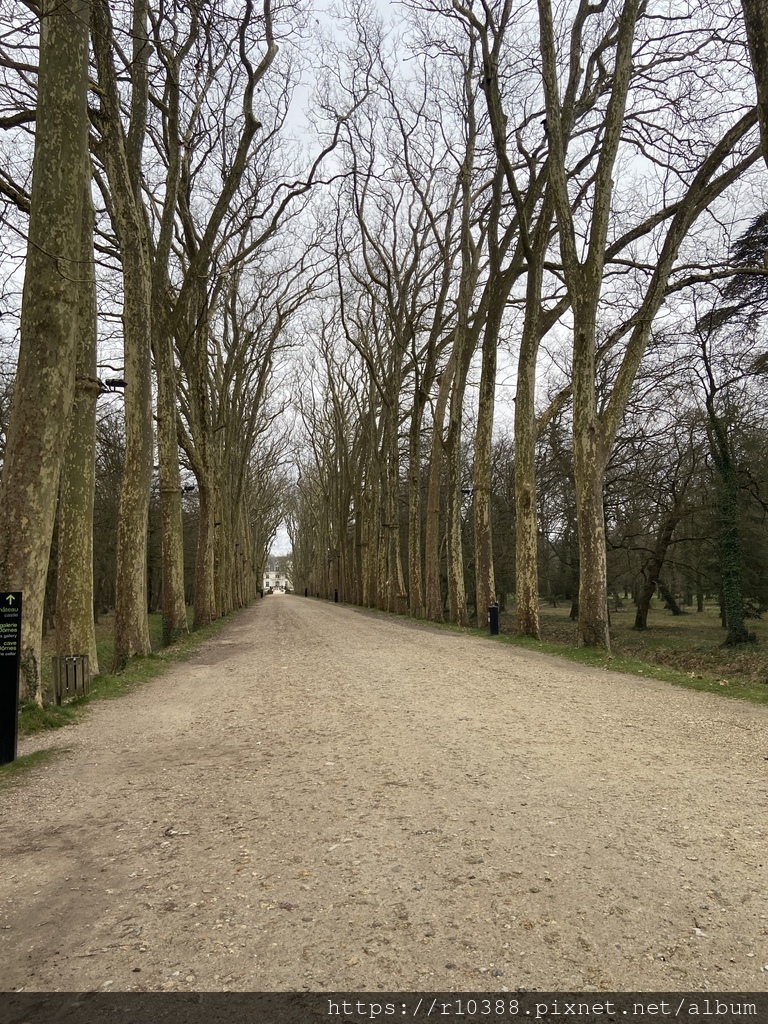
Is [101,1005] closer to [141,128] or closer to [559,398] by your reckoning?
[141,128]

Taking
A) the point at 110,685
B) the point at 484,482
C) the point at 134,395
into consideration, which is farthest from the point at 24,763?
the point at 484,482

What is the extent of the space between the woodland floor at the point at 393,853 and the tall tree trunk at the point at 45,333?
5.85 feet

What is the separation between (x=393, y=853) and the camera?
332 cm

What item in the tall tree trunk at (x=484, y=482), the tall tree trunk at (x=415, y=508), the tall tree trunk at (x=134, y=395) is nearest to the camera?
the tall tree trunk at (x=134, y=395)

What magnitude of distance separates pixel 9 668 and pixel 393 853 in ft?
Result: 12.0

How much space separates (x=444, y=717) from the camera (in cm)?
644

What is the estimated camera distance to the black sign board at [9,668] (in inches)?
200

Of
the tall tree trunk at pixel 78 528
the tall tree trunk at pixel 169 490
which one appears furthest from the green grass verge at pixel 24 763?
the tall tree trunk at pixel 169 490

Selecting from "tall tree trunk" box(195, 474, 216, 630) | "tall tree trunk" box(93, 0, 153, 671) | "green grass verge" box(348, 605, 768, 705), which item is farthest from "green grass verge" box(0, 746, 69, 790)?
"tall tree trunk" box(195, 474, 216, 630)

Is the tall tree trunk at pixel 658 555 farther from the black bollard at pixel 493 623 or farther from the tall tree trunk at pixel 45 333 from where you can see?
the tall tree trunk at pixel 45 333

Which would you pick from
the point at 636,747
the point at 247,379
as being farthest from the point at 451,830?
the point at 247,379

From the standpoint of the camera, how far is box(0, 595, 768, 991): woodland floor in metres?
2.40

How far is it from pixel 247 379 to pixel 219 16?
19.5 metres

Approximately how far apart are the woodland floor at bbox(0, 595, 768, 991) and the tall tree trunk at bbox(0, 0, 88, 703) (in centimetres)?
178
